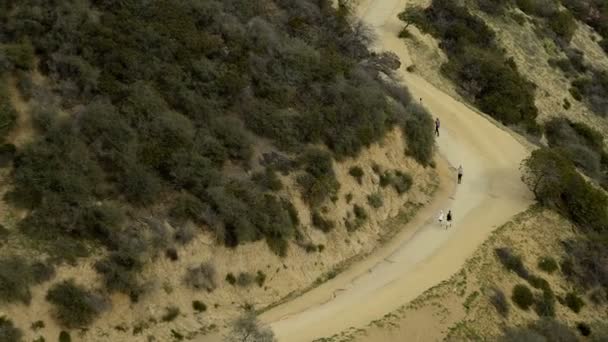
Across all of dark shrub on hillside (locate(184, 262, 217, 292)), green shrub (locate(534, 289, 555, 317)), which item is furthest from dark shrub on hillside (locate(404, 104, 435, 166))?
dark shrub on hillside (locate(184, 262, 217, 292))

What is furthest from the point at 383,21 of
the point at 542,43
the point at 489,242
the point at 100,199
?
the point at 100,199

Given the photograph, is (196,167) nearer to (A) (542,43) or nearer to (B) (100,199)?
(B) (100,199)

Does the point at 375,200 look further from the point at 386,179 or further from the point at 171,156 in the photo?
the point at 171,156

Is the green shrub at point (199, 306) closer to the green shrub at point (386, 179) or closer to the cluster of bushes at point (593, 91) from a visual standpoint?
the green shrub at point (386, 179)

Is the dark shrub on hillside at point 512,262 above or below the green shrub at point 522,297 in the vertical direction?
above

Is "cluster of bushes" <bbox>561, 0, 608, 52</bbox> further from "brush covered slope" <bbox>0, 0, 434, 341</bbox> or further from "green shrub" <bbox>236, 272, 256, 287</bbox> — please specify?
"green shrub" <bbox>236, 272, 256, 287</bbox>

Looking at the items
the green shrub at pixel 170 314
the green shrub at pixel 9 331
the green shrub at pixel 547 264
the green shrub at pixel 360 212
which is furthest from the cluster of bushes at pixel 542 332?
the green shrub at pixel 9 331

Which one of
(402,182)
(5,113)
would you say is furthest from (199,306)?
(402,182)
